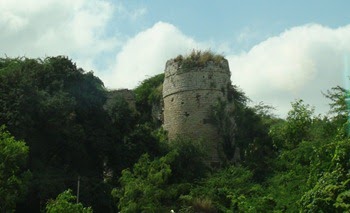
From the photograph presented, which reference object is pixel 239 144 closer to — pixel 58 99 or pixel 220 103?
pixel 220 103

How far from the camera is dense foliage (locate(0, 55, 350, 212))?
22.1m

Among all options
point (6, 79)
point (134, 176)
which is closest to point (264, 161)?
point (134, 176)

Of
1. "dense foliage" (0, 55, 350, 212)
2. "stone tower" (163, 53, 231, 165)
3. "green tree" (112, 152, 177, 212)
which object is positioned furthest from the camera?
"stone tower" (163, 53, 231, 165)

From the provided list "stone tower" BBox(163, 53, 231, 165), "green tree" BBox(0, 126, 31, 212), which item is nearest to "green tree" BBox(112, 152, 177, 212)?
"green tree" BBox(0, 126, 31, 212)

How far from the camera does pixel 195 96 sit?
Result: 1275 inches

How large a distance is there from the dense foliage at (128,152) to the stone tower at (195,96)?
19.0 inches

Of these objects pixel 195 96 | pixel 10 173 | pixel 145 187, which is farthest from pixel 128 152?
pixel 10 173

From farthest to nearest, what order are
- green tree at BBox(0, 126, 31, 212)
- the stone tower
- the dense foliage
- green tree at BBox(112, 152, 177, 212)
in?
the stone tower → green tree at BBox(112, 152, 177, 212) → the dense foliage → green tree at BBox(0, 126, 31, 212)

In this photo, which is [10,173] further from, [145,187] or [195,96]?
[195,96]

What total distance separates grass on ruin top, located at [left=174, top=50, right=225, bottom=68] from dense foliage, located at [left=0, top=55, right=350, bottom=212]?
3.2 inches

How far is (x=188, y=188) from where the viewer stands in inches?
1048

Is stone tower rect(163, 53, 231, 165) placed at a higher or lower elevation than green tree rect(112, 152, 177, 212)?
higher

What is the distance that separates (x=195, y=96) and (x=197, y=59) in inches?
79.7

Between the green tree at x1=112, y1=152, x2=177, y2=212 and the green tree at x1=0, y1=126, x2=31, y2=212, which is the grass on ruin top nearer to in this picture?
the green tree at x1=112, y1=152, x2=177, y2=212
